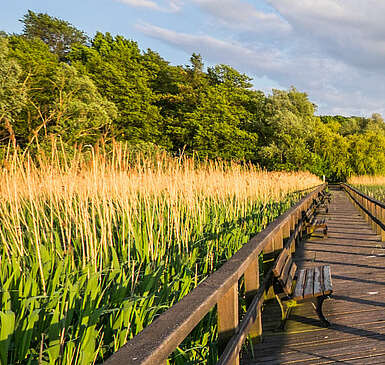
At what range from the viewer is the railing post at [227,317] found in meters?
1.81

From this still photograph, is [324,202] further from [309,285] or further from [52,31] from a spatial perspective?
[52,31]

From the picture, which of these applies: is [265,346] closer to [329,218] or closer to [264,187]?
[264,187]

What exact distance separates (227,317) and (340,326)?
1.64 m

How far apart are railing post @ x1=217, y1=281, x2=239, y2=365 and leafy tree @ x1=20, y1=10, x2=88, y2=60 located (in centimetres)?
3956

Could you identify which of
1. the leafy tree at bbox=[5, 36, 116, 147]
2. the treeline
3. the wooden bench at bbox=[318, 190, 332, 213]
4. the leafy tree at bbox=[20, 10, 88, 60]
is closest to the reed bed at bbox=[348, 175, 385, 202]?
the wooden bench at bbox=[318, 190, 332, 213]

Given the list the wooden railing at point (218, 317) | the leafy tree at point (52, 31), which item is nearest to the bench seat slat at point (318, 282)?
the wooden railing at point (218, 317)

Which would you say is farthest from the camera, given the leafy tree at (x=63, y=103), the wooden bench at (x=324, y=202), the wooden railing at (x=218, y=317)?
the leafy tree at (x=63, y=103)

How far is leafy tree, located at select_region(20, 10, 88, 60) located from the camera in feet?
121

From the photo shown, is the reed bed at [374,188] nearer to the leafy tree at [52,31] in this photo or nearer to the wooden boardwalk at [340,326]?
the wooden boardwalk at [340,326]

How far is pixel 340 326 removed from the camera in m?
2.95

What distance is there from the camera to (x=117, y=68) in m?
Result: 34.1

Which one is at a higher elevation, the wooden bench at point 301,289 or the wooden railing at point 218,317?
the wooden railing at point 218,317

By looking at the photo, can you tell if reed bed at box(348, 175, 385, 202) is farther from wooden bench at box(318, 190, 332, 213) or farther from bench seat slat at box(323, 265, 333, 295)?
bench seat slat at box(323, 265, 333, 295)

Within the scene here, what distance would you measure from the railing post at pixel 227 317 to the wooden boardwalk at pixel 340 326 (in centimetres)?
76
